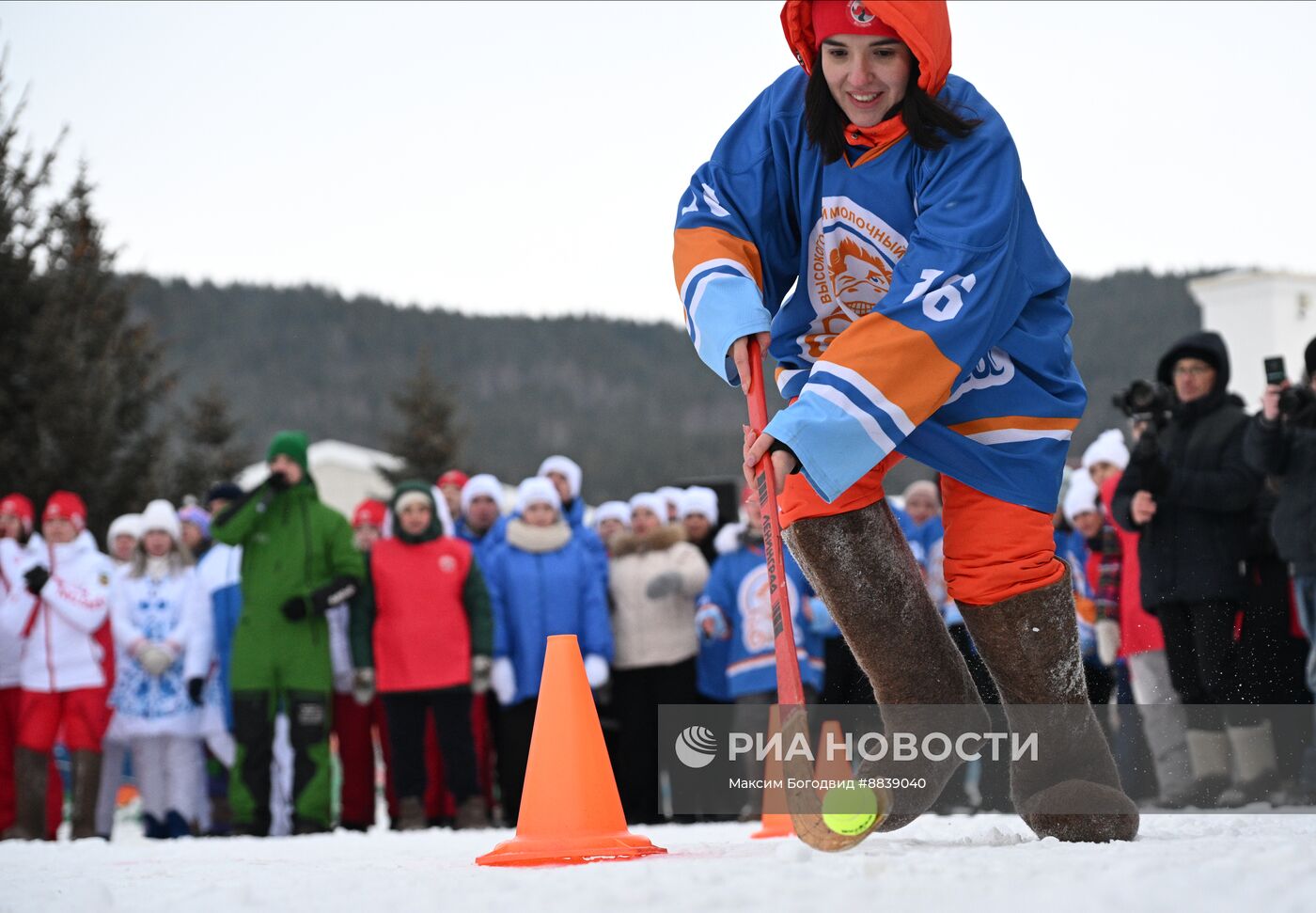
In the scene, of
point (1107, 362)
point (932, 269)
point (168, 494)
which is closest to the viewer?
point (932, 269)

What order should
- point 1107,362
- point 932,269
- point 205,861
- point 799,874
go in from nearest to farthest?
point 799,874, point 932,269, point 205,861, point 1107,362

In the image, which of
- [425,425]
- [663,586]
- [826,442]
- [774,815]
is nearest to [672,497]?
[663,586]

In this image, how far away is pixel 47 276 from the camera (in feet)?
55.4

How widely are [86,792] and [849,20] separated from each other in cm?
636

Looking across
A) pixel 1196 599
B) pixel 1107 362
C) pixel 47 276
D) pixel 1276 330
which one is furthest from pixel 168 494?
pixel 1107 362

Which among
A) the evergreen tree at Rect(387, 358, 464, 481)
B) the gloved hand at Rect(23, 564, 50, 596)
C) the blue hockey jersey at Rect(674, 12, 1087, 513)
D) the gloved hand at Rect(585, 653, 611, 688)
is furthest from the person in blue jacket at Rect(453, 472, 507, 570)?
the evergreen tree at Rect(387, 358, 464, 481)

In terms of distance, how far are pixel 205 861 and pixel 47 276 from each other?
1417 centimetres

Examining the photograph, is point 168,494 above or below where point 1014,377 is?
above

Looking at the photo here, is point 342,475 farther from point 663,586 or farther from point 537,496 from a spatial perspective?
point 663,586

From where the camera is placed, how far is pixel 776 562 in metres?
3.46

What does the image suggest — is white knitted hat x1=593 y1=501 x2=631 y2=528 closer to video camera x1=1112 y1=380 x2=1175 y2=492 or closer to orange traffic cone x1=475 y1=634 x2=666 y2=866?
video camera x1=1112 y1=380 x2=1175 y2=492

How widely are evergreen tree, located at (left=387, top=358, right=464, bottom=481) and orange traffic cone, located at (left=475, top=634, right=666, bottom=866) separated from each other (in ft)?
96.0

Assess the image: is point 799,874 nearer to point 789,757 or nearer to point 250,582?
point 789,757

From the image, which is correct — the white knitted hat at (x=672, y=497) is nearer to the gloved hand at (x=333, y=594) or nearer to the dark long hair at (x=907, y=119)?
the gloved hand at (x=333, y=594)
